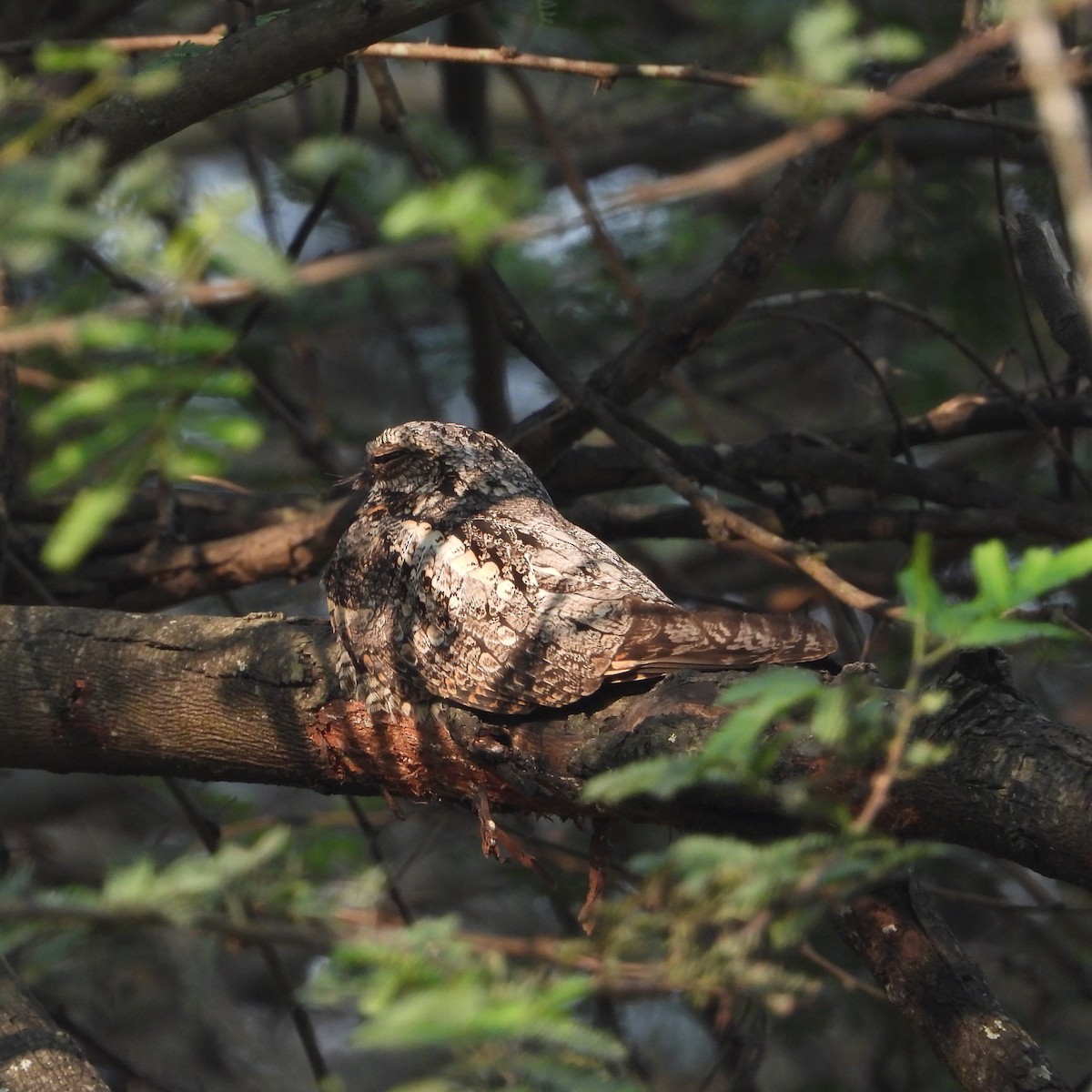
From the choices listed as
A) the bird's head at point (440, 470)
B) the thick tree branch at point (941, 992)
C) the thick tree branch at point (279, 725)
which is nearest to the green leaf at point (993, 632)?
the thick tree branch at point (279, 725)

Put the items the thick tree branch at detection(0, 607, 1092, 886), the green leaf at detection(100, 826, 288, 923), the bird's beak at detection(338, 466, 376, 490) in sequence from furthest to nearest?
the bird's beak at detection(338, 466, 376, 490) < the thick tree branch at detection(0, 607, 1092, 886) < the green leaf at detection(100, 826, 288, 923)

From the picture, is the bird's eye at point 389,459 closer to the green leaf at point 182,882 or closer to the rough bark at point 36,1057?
the rough bark at point 36,1057

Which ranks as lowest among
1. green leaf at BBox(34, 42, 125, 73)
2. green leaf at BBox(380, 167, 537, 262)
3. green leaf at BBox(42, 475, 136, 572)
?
green leaf at BBox(42, 475, 136, 572)

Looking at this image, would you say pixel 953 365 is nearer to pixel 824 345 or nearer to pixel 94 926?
pixel 824 345

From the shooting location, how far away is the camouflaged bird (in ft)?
9.91

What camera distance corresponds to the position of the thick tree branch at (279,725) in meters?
2.86

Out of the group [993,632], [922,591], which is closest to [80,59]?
[922,591]

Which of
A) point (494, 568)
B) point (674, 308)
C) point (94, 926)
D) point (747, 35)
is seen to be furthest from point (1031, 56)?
point (747, 35)

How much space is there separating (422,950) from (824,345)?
613 centimetres

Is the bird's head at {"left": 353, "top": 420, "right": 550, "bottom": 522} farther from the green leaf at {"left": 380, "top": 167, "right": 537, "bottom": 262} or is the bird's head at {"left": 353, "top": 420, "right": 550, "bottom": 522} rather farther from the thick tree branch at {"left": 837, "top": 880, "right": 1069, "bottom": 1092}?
the green leaf at {"left": 380, "top": 167, "right": 537, "bottom": 262}

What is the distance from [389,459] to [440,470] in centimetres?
20

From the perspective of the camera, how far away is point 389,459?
13.9 feet

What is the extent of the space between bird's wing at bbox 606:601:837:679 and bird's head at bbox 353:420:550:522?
44.3 inches

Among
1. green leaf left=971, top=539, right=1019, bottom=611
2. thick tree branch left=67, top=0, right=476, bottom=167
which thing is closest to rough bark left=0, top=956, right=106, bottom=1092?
thick tree branch left=67, top=0, right=476, bottom=167
